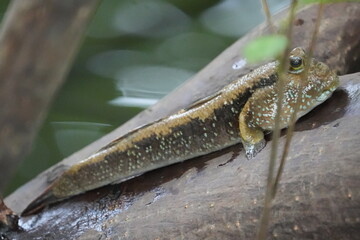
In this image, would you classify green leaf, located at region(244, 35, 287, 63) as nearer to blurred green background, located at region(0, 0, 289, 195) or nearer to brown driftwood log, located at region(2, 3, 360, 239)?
brown driftwood log, located at region(2, 3, 360, 239)

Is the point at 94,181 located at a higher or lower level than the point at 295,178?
higher

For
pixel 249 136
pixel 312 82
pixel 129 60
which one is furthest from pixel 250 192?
pixel 129 60

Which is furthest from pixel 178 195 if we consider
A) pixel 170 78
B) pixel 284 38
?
pixel 170 78

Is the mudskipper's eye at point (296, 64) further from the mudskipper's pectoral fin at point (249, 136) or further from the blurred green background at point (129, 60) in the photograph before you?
the blurred green background at point (129, 60)

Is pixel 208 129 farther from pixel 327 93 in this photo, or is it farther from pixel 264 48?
pixel 264 48

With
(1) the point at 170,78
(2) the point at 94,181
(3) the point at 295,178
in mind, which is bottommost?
(3) the point at 295,178

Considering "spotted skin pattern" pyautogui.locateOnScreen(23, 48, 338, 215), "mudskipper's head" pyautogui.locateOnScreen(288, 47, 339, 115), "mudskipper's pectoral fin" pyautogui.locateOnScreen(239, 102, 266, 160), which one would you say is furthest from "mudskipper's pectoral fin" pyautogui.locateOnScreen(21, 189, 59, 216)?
"mudskipper's head" pyautogui.locateOnScreen(288, 47, 339, 115)

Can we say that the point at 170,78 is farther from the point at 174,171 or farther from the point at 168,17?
the point at 174,171

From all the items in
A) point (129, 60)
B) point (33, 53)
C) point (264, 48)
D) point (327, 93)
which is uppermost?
point (129, 60)
